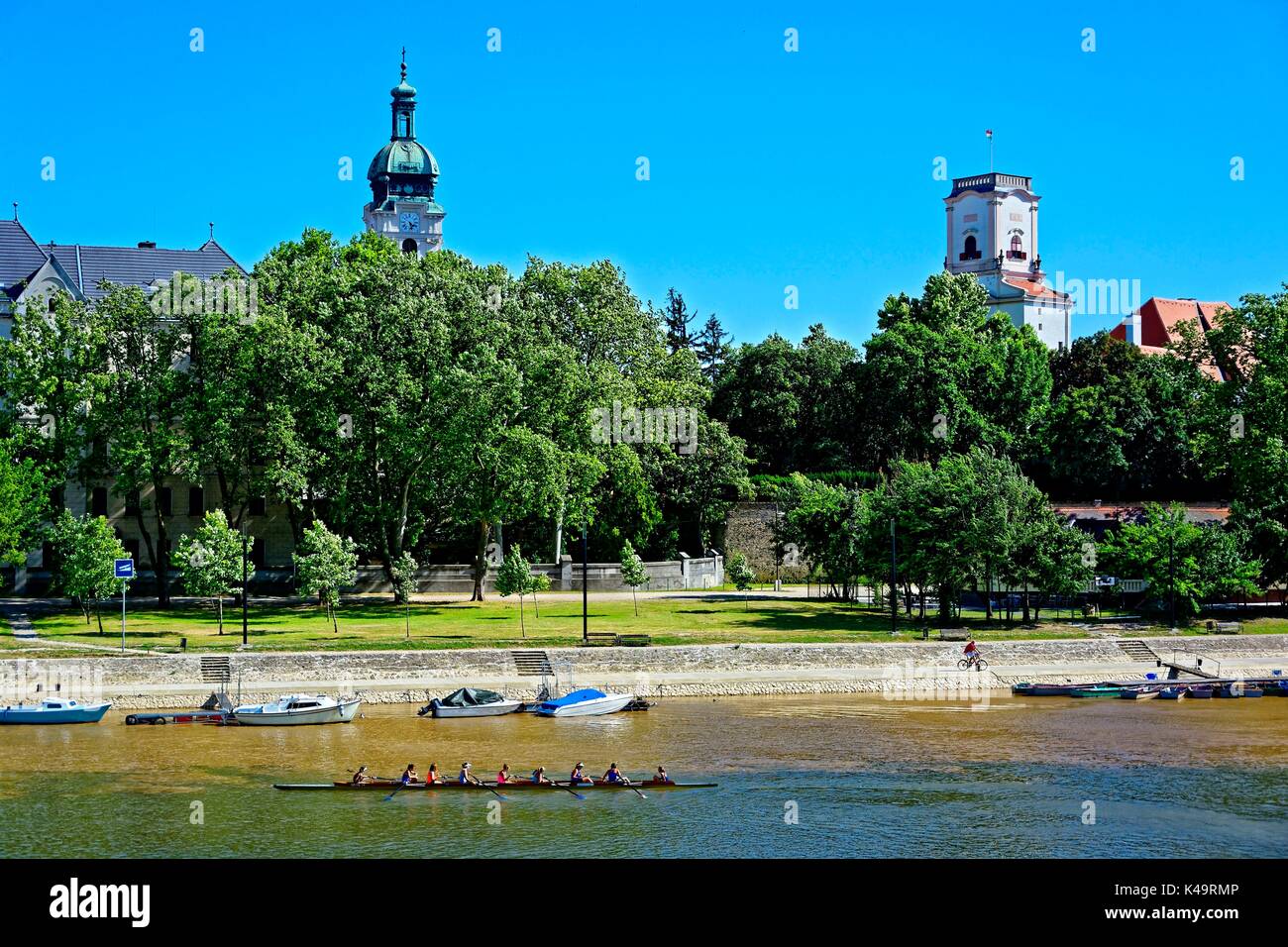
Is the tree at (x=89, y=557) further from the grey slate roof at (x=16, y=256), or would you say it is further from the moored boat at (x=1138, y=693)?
the moored boat at (x=1138, y=693)

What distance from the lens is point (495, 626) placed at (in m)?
55.8

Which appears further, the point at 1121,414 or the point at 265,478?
the point at 1121,414

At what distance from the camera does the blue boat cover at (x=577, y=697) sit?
4534 cm

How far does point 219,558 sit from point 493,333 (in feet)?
59.2

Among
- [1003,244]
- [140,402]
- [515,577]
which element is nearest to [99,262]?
[140,402]

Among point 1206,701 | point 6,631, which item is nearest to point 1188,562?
point 1206,701

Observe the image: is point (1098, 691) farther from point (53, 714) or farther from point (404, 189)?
point (404, 189)

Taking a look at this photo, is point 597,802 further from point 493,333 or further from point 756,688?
point 493,333

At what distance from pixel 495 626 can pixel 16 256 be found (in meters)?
38.9

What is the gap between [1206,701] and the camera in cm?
4975

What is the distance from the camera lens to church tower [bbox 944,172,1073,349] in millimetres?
123062
